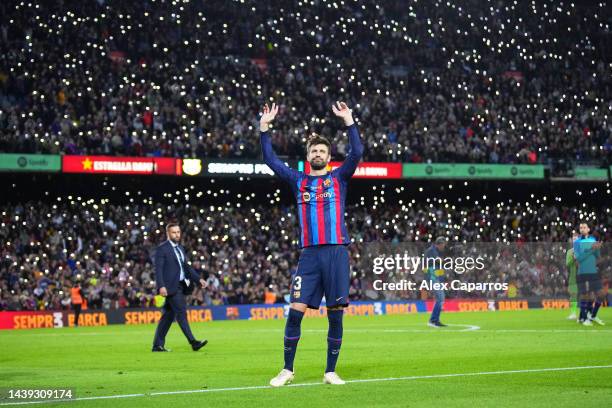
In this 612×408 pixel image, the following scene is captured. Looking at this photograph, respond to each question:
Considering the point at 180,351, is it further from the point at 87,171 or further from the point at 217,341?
the point at 87,171

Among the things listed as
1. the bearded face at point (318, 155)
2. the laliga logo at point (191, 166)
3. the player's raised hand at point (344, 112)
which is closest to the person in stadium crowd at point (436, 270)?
the player's raised hand at point (344, 112)

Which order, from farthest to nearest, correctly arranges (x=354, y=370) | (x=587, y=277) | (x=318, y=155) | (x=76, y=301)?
(x=76, y=301) < (x=587, y=277) < (x=354, y=370) < (x=318, y=155)

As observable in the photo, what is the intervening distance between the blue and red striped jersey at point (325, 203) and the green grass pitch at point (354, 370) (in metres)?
1.52

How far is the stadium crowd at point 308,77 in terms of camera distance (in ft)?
143

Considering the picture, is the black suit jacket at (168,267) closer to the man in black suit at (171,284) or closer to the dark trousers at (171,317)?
→ the man in black suit at (171,284)

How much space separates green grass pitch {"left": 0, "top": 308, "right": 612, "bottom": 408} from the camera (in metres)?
9.15

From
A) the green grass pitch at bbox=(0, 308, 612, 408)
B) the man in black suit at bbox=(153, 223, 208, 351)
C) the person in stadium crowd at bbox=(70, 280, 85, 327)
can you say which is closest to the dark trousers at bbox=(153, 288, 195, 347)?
the man in black suit at bbox=(153, 223, 208, 351)

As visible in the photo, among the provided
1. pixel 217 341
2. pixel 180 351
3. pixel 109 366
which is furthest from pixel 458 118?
pixel 109 366

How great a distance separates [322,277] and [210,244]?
3363 cm

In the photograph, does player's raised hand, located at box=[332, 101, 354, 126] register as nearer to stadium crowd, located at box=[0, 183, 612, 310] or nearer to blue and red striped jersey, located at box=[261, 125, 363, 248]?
blue and red striped jersey, located at box=[261, 125, 363, 248]

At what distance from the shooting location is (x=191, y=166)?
4353cm

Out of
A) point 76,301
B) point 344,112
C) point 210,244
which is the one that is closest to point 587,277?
point 344,112

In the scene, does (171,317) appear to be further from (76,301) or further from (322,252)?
(76,301)

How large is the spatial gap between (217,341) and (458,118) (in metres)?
33.1
